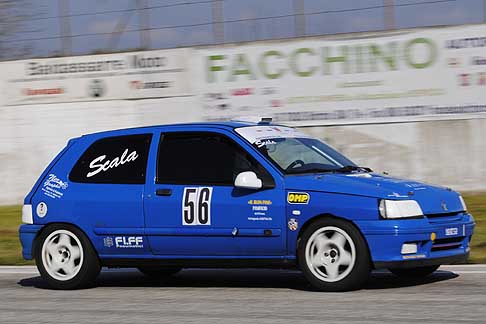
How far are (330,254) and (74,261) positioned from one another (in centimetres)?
265

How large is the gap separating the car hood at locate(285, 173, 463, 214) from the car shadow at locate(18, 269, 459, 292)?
0.82m

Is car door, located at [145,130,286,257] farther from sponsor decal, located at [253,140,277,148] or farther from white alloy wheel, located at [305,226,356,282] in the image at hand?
white alloy wheel, located at [305,226,356,282]

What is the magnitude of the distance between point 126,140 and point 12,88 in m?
12.9

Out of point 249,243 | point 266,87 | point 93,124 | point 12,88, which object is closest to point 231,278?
point 249,243

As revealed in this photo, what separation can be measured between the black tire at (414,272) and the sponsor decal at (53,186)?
3340 mm

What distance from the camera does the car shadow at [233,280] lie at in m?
9.30

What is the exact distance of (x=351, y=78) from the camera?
19172 millimetres

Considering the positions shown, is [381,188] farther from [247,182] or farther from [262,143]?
[262,143]

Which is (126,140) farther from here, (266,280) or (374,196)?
(374,196)

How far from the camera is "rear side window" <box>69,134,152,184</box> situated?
9.61m

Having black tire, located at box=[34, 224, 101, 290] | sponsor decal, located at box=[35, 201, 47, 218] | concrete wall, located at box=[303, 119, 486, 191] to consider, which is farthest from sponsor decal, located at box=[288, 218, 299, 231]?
concrete wall, located at box=[303, 119, 486, 191]

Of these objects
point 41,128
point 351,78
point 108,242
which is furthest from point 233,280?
point 41,128

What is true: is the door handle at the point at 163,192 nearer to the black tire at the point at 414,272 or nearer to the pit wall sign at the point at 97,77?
the black tire at the point at 414,272

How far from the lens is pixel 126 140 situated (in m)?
9.88
